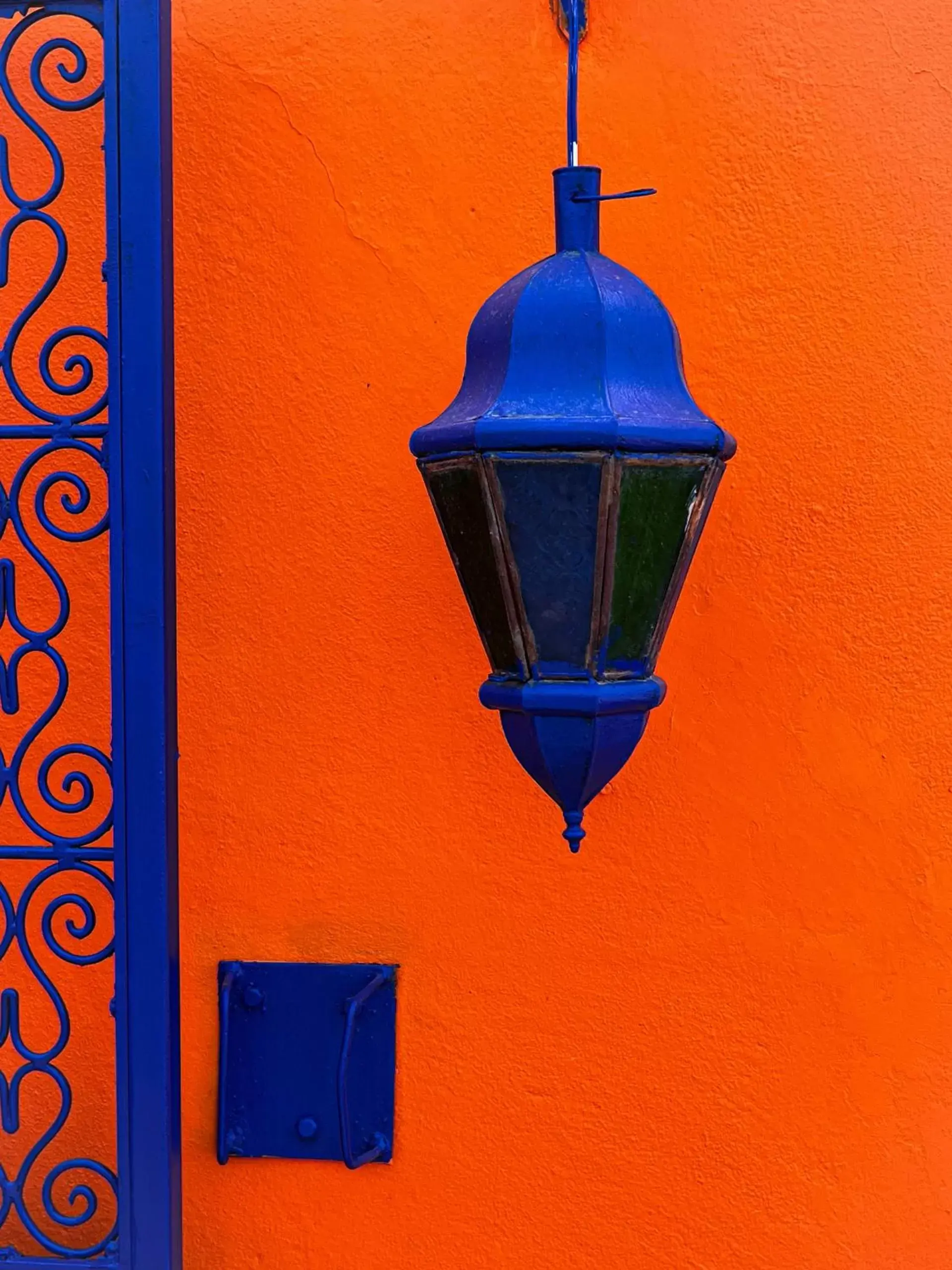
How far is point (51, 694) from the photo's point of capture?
1.91 meters

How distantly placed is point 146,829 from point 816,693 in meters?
1.04

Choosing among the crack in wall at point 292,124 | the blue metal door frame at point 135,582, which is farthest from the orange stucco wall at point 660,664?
the blue metal door frame at point 135,582

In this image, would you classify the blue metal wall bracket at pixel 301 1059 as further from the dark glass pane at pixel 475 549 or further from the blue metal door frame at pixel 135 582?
the dark glass pane at pixel 475 549

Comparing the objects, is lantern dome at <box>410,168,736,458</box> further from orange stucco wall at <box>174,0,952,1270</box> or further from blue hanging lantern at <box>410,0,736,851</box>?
orange stucco wall at <box>174,0,952,1270</box>

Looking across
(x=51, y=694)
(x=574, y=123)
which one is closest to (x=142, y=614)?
(x=51, y=694)

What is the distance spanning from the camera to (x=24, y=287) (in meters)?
1.89

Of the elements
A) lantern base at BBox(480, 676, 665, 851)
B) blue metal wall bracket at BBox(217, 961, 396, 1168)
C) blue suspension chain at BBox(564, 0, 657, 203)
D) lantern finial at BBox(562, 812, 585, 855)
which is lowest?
blue metal wall bracket at BBox(217, 961, 396, 1168)

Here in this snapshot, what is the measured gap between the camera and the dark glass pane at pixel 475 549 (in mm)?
1392

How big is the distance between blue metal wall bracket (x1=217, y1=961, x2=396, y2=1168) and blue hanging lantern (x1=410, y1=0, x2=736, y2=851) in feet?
1.96

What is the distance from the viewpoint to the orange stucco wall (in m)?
1.81

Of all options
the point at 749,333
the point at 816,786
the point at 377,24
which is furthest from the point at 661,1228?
the point at 377,24

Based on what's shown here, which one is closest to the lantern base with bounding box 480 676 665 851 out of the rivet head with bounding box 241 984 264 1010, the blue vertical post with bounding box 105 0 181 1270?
the blue vertical post with bounding box 105 0 181 1270

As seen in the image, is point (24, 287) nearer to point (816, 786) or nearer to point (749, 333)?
point (749, 333)

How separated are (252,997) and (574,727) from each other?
31.6 inches
